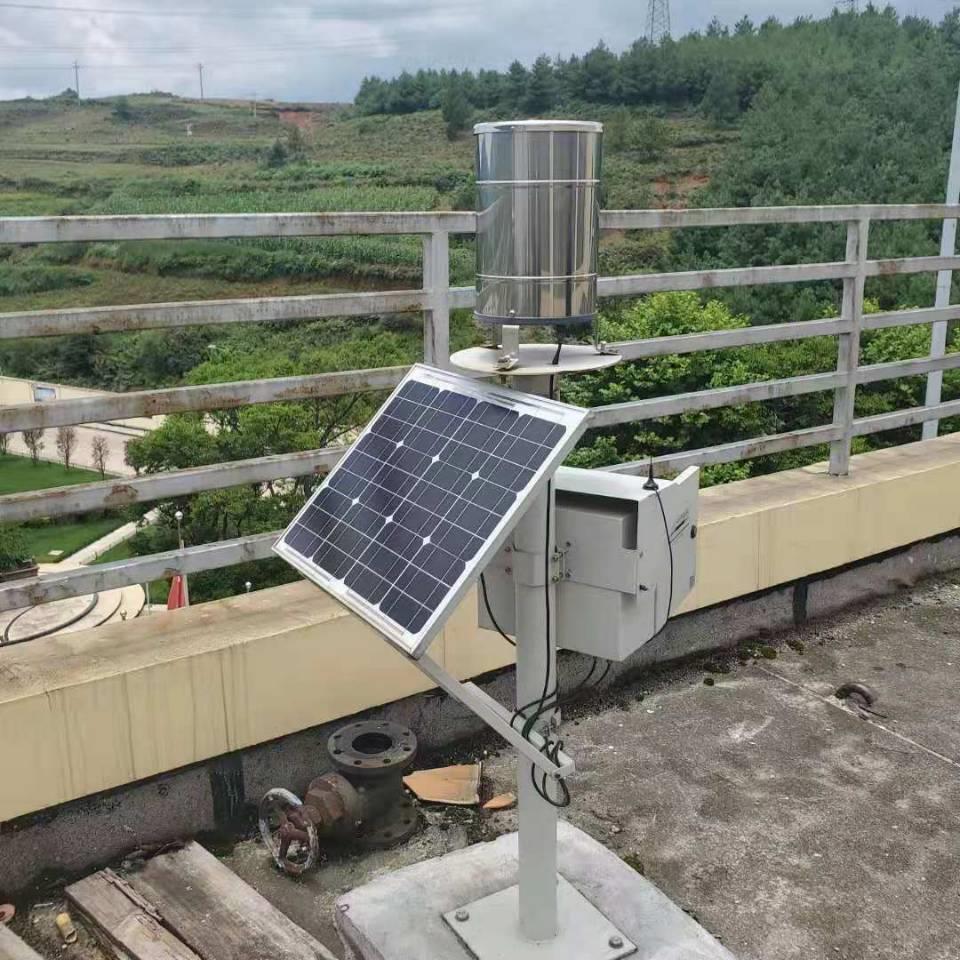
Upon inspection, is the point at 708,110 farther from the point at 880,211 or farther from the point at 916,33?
the point at 880,211

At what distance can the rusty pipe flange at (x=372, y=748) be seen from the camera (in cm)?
307

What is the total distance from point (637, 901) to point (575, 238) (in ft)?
5.37

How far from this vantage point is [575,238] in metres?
2.23

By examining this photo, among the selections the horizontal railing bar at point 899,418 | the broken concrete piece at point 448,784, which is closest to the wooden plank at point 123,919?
the broken concrete piece at point 448,784

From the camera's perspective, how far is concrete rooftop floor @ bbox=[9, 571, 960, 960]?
2.81m

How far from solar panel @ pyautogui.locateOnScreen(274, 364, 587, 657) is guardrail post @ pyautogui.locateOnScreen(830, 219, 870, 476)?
2560 mm

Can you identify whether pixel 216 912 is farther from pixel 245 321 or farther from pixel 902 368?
pixel 902 368

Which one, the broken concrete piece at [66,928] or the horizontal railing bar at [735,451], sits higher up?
the horizontal railing bar at [735,451]

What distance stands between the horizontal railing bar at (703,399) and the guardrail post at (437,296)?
0.55 metres

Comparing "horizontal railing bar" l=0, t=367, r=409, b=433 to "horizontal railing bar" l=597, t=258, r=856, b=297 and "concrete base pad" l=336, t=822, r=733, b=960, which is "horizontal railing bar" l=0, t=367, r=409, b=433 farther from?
"concrete base pad" l=336, t=822, r=733, b=960

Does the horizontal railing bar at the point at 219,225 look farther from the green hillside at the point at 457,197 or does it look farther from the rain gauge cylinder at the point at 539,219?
the rain gauge cylinder at the point at 539,219

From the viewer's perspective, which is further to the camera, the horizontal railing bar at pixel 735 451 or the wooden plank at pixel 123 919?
the horizontal railing bar at pixel 735 451

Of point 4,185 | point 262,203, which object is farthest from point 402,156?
point 4,185

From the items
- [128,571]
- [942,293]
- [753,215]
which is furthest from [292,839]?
[942,293]
